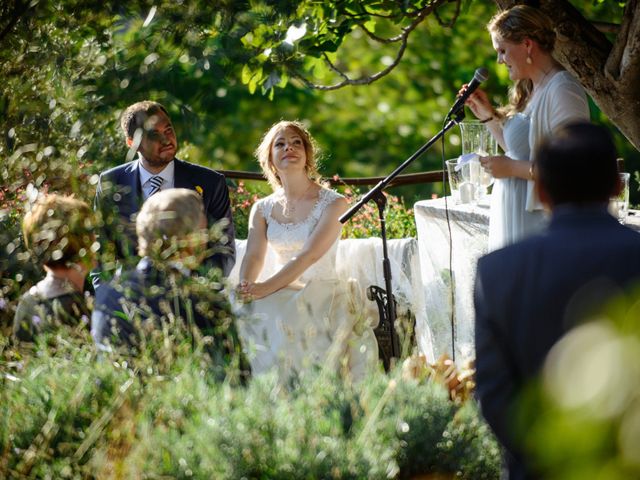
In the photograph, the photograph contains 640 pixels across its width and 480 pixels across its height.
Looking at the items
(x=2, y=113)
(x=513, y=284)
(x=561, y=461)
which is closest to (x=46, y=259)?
(x=2, y=113)

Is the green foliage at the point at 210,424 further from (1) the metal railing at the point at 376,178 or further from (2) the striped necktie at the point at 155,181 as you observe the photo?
(1) the metal railing at the point at 376,178

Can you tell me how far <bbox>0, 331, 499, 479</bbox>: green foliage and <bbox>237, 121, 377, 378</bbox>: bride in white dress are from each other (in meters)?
2.02

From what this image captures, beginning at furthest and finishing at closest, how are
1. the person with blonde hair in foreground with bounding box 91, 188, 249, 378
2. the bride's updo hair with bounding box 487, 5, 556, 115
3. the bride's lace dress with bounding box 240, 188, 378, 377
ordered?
1. the bride's lace dress with bounding box 240, 188, 378, 377
2. the bride's updo hair with bounding box 487, 5, 556, 115
3. the person with blonde hair in foreground with bounding box 91, 188, 249, 378

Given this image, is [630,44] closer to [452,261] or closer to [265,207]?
[452,261]

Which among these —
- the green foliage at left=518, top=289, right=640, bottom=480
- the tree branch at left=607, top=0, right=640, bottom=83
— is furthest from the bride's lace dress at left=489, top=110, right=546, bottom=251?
the green foliage at left=518, top=289, right=640, bottom=480

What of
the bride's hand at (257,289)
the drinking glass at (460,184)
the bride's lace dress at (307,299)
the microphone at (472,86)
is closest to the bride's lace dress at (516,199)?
the microphone at (472,86)

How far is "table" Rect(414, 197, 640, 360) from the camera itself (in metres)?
4.33

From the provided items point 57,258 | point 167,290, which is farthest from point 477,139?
point 57,258

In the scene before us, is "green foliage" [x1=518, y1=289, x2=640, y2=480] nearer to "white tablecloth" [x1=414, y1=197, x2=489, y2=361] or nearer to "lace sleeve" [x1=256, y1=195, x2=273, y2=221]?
"white tablecloth" [x1=414, y1=197, x2=489, y2=361]

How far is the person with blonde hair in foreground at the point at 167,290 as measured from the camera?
2531mm

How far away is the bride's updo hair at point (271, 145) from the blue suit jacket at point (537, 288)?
318cm

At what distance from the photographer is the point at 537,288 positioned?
1.66 metres

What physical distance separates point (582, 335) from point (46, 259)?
94.4 inches

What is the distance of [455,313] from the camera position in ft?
15.3
